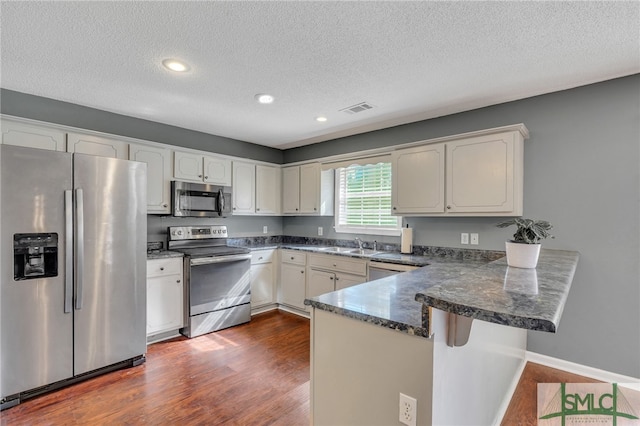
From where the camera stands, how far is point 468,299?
0.95 metres

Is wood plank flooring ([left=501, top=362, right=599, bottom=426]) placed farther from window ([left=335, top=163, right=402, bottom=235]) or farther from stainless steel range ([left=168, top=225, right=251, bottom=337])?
stainless steel range ([left=168, top=225, right=251, bottom=337])

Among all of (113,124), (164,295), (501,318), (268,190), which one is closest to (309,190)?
(268,190)

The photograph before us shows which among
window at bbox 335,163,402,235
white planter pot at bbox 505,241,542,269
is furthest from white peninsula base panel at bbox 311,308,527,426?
window at bbox 335,163,402,235

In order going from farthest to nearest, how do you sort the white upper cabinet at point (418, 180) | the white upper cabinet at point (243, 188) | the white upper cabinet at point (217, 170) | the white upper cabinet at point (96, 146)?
the white upper cabinet at point (243, 188)
the white upper cabinet at point (217, 170)
the white upper cabinet at point (418, 180)
the white upper cabinet at point (96, 146)

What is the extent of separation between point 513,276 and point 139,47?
258cm

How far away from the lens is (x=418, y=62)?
86.9 inches

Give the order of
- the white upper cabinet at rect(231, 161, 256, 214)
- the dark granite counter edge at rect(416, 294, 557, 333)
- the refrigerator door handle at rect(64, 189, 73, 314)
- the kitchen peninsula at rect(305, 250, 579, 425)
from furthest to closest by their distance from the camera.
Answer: the white upper cabinet at rect(231, 161, 256, 214) → the refrigerator door handle at rect(64, 189, 73, 314) → the kitchen peninsula at rect(305, 250, 579, 425) → the dark granite counter edge at rect(416, 294, 557, 333)

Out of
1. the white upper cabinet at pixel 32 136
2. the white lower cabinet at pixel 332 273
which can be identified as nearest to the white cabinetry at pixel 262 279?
the white lower cabinet at pixel 332 273

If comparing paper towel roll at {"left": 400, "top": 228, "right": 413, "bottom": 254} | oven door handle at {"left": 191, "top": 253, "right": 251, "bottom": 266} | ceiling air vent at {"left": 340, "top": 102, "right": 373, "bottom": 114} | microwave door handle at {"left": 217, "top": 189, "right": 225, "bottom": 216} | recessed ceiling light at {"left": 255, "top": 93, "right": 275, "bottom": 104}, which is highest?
ceiling air vent at {"left": 340, "top": 102, "right": 373, "bottom": 114}

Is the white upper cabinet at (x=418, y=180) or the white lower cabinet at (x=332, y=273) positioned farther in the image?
the white lower cabinet at (x=332, y=273)

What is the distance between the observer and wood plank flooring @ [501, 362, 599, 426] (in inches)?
79.8

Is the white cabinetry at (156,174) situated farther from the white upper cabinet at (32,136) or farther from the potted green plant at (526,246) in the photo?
the potted green plant at (526,246)

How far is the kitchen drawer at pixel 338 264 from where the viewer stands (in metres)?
3.38

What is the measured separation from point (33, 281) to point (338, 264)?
2.69 m
